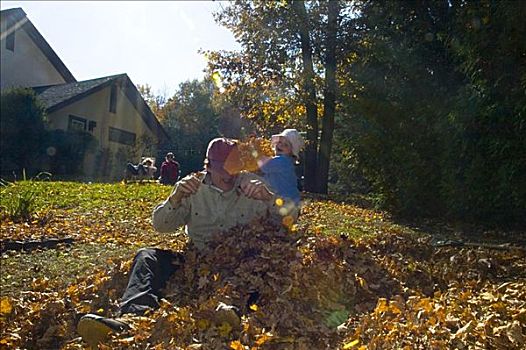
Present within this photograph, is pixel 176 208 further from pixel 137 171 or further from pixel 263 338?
pixel 137 171

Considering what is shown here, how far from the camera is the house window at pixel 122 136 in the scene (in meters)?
29.2

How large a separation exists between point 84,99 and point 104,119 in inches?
72.9

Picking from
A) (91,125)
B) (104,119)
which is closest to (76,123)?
(91,125)

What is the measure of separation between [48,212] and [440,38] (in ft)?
22.8

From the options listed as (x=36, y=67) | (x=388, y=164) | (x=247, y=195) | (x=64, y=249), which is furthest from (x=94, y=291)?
(x=36, y=67)

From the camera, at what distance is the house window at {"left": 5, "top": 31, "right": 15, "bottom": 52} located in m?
25.7

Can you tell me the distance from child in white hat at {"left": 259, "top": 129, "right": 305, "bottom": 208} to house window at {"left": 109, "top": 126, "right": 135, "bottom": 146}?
2491cm

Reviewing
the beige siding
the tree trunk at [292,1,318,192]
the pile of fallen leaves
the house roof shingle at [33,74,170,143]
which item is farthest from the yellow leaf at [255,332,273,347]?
the beige siding

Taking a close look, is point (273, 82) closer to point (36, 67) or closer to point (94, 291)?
point (36, 67)

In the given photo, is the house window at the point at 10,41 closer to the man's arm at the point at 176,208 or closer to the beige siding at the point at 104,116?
the beige siding at the point at 104,116

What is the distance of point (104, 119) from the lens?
1116 inches

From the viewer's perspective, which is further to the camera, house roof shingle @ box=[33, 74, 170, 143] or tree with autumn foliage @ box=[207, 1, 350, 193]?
house roof shingle @ box=[33, 74, 170, 143]

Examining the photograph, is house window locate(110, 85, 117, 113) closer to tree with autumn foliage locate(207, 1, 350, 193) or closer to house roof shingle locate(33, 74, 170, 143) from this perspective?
house roof shingle locate(33, 74, 170, 143)

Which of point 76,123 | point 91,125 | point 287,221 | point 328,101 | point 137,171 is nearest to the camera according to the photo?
point 287,221
